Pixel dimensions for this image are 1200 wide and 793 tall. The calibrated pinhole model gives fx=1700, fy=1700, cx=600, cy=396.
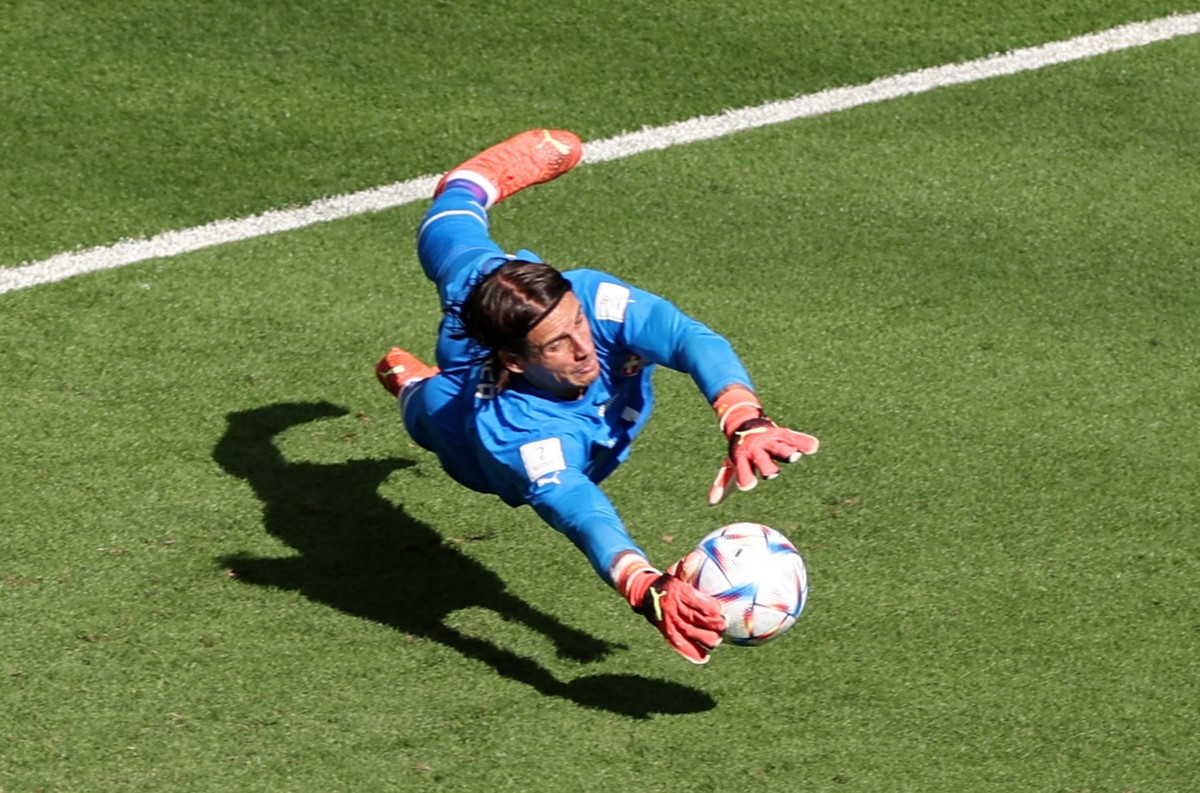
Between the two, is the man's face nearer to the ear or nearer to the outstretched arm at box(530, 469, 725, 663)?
the ear

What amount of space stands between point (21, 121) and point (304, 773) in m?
4.53

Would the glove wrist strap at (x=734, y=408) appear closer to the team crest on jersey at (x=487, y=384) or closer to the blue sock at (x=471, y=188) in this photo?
the team crest on jersey at (x=487, y=384)

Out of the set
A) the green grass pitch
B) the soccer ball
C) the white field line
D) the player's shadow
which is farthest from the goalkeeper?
the white field line

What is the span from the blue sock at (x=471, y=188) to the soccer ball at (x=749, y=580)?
5.57ft

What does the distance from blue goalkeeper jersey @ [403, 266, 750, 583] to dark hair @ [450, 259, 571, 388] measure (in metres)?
0.19

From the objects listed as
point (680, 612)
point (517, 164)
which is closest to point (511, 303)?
point (680, 612)

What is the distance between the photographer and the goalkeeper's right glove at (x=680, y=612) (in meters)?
4.70

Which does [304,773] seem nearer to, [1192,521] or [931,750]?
[931,750]

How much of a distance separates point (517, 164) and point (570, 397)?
1.30 meters

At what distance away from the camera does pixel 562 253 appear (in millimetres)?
7746

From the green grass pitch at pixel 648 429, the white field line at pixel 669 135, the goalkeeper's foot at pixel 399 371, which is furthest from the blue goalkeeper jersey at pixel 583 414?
the white field line at pixel 669 135

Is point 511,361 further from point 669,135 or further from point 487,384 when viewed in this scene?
point 669,135

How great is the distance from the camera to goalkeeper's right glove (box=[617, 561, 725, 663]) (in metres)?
4.70

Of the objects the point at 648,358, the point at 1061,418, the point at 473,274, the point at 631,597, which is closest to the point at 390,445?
the point at 473,274
